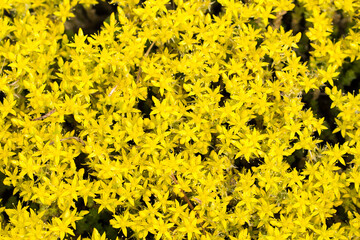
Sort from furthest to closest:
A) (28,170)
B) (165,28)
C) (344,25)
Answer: (344,25) → (165,28) → (28,170)

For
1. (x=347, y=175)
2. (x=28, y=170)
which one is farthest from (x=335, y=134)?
(x=28, y=170)

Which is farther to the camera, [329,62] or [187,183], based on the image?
[329,62]

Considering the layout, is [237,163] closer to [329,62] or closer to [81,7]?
[329,62]

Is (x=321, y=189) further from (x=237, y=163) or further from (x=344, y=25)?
(x=344, y=25)

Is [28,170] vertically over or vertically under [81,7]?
under

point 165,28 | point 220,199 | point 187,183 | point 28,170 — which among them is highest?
point 165,28

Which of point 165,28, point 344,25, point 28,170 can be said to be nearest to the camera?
point 28,170
